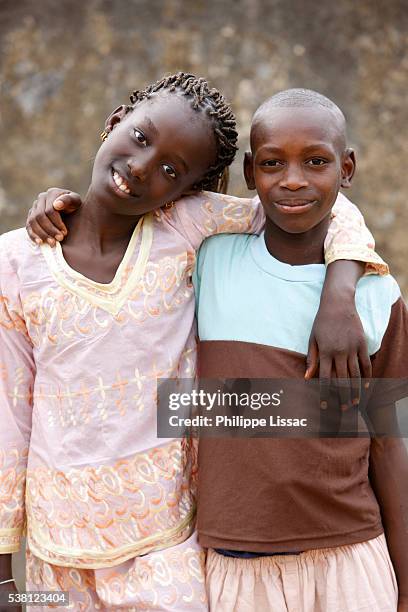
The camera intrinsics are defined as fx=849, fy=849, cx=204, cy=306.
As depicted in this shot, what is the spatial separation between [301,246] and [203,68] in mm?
2868

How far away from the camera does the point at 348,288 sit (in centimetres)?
176

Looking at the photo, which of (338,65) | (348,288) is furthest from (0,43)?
(348,288)

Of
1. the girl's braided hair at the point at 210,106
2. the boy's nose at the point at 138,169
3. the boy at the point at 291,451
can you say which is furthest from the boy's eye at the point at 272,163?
the boy's nose at the point at 138,169

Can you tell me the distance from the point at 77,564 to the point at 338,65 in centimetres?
342

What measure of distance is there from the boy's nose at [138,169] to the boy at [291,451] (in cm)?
24

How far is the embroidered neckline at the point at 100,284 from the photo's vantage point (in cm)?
179

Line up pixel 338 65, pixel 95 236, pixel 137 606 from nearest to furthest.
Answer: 1. pixel 137 606
2. pixel 95 236
3. pixel 338 65

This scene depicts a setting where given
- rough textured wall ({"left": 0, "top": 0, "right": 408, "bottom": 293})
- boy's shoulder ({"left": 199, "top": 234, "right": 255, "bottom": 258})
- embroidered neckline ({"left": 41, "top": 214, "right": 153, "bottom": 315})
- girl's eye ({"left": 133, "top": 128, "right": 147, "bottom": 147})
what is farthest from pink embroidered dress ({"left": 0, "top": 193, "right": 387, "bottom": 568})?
rough textured wall ({"left": 0, "top": 0, "right": 408, "bottom": 293})

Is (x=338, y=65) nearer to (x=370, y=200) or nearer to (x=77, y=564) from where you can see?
(x=370, y=200)

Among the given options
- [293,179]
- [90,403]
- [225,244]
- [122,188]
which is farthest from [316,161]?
[90,403]

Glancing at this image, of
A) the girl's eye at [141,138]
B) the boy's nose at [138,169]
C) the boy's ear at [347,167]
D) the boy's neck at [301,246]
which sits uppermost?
the girl's eye at [141,138]

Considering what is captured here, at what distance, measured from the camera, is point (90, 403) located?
5.81 ft

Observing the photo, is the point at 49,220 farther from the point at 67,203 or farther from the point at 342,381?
the point at 342,381

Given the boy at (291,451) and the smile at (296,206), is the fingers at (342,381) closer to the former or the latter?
the boy at (291,451)
